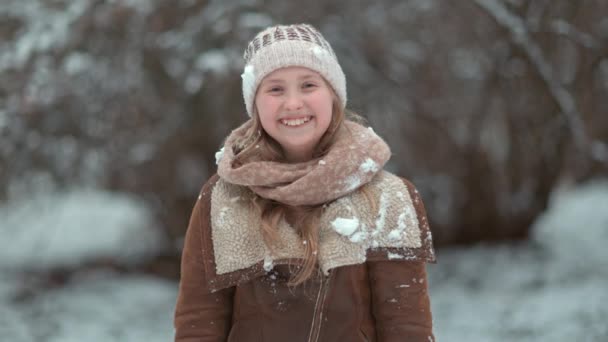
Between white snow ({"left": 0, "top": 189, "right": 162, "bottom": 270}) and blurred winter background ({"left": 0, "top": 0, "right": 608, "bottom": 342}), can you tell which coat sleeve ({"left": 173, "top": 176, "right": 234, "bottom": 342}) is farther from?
white snow ({"left": 0, "top": 189, "right": 162, "bottom": 270})

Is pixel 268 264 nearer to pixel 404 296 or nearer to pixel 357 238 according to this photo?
pixel 357 238

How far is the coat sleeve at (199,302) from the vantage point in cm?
183

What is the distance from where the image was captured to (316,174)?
175 cm

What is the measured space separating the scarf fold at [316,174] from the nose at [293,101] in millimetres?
143

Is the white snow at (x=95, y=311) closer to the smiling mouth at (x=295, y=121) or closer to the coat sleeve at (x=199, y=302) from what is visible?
the coat sleeve at (x=199, y=302)

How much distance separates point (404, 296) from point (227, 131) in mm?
2943

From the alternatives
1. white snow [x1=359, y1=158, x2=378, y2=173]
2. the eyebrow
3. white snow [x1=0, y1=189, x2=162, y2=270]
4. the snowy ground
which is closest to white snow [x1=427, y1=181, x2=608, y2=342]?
the snowy ground

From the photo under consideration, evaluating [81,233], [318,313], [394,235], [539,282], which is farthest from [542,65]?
[81,233]

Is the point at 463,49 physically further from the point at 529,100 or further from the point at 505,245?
the point at 505,245

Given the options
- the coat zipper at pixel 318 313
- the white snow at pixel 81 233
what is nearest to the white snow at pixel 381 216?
the coat zipper at pixel 318 313

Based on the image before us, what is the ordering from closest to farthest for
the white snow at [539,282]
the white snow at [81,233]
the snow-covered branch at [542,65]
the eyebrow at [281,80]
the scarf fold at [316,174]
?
the scarf fold at [316,174], the eyebrow at [281,80], the white snow at [539,282], the snow-covered branch at [542,65], the white snow at [81,233]

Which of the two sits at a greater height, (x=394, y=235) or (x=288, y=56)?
(x=288, y=56)

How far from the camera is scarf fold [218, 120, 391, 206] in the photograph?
68.8 inches

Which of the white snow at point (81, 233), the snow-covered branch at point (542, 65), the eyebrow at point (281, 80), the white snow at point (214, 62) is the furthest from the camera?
the white snow at point (81, 233)
